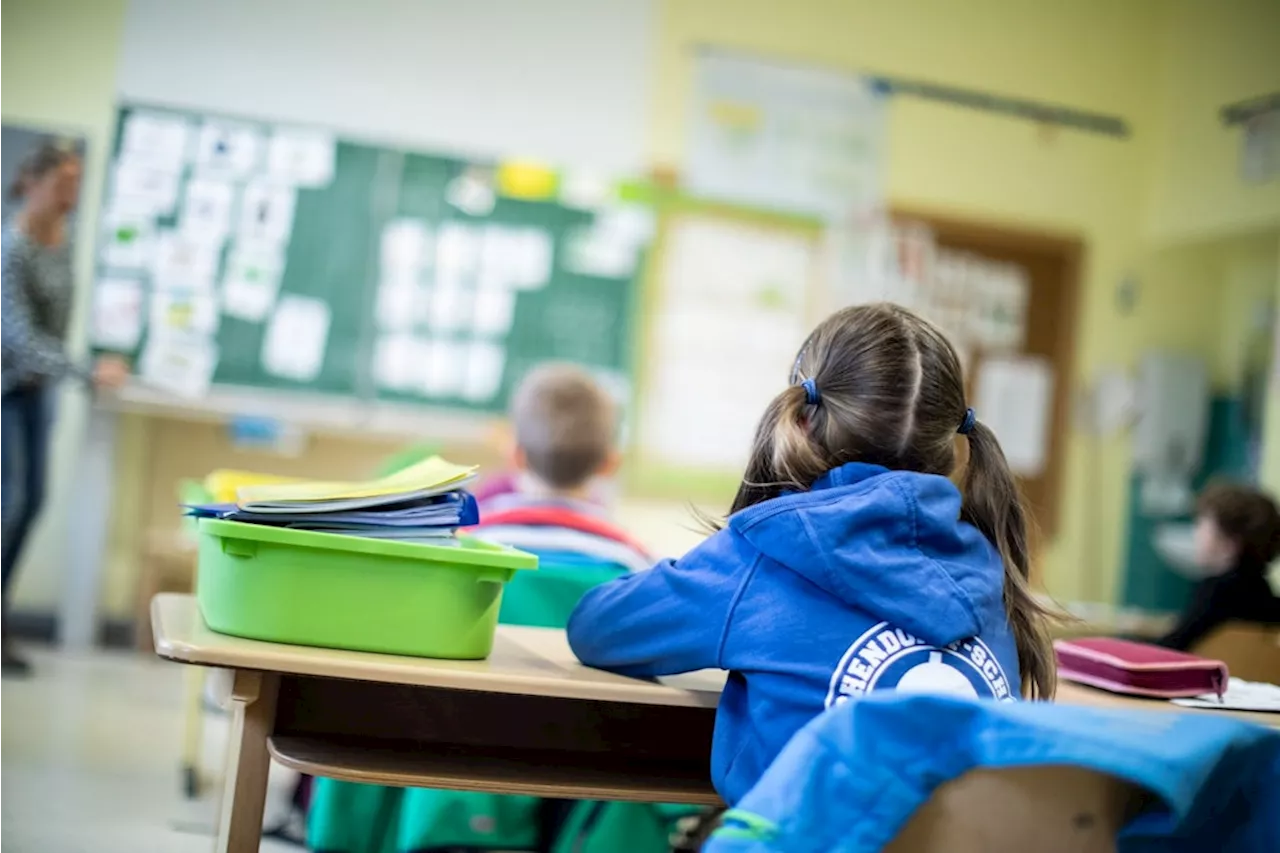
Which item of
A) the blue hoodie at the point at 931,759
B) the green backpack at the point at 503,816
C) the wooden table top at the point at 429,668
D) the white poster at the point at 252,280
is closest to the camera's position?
the blue hoodie at the point at 931,759

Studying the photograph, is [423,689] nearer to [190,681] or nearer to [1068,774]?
[1068,774]

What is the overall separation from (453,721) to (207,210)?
12.4ft

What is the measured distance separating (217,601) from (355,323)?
3746mm

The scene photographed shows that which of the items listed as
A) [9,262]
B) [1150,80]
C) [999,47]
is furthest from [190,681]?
[1150,80]

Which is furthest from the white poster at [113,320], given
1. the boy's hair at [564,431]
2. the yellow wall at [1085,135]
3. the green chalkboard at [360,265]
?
the boy's hair at [564,431]

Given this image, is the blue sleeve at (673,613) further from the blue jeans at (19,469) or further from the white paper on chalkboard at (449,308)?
the white paper on chalkboard at (449,308)

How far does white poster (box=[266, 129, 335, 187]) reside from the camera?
5020mm

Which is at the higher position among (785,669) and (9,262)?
(9,262)

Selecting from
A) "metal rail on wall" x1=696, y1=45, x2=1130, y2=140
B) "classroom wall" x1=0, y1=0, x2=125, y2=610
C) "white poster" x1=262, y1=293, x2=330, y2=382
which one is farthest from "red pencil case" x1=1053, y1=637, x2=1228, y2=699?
"metal rail on wall" x1=696, y1=45, x2=1130, y2=140

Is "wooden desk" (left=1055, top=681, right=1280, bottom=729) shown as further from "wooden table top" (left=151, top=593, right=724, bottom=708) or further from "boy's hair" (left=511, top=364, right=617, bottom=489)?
"boy's hair" (left=511, top=364, right=617, bottom=489)

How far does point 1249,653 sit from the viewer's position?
2.54 meters

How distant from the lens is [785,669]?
4.45 feet

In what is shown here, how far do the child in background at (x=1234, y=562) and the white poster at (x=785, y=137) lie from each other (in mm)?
2702

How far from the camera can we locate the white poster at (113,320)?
15.9 feet
